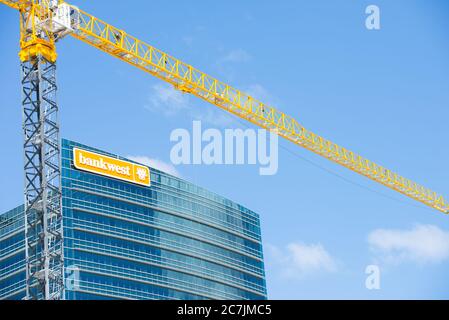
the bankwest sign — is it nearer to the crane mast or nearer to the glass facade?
the glass facade

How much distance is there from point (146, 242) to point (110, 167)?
11403 mm

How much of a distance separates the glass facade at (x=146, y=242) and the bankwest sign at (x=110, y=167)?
0.71m

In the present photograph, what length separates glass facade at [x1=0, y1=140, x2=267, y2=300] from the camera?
5172 inches

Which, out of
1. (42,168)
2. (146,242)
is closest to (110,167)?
(146,242)

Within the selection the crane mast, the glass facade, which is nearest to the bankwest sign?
the glass facade

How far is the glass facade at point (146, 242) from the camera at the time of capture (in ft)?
431

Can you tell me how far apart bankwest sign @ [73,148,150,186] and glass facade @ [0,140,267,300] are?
2.34 ft

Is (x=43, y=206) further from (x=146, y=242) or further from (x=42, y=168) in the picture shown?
(x=146, y=242)

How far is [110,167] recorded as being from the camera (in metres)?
137

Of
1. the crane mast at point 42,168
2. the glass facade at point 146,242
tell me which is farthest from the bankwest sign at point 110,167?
the crane mast at point 42,168

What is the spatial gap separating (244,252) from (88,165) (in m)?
34.1

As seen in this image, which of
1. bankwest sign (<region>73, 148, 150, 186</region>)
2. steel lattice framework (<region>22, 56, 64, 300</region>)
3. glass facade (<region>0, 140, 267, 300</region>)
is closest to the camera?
steel lattice framework (<region>22, 56, 64, 300</region>)
